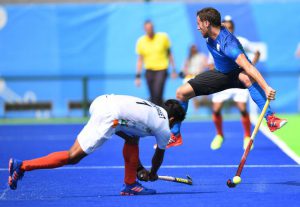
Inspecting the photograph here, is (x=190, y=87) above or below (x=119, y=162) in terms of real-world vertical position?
above

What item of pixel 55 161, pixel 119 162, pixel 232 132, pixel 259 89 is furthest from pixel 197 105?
pixel 55 161

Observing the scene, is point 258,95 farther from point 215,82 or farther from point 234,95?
point 234,95

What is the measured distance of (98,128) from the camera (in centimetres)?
847

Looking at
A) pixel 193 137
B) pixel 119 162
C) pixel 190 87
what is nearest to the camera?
pixel 190 87

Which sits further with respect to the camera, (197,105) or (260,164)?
(197,105)

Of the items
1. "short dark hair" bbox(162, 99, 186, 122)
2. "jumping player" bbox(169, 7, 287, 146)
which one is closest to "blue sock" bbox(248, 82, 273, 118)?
"jumping player" bbox(169, 7, 287, 146)

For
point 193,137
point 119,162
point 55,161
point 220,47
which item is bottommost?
point 193,137

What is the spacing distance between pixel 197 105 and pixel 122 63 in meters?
2.28

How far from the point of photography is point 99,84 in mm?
20938

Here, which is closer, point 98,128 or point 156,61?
point 98,128

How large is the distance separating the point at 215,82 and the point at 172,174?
53.7 inches

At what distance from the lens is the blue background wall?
68.2 feet

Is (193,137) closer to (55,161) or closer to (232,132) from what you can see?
(232,132)

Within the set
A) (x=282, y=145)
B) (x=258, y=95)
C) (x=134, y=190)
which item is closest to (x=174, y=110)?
(x=134, y=190)
